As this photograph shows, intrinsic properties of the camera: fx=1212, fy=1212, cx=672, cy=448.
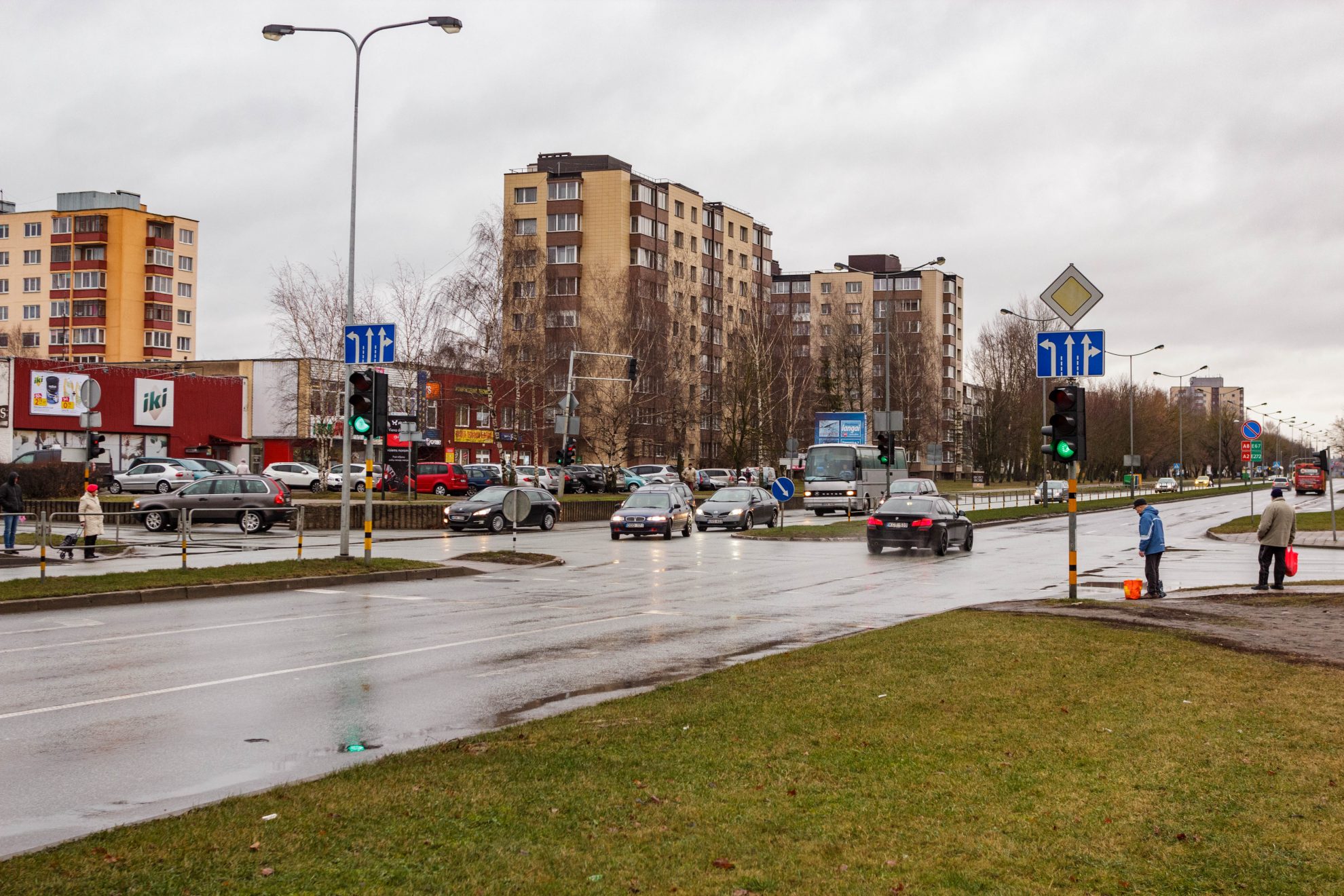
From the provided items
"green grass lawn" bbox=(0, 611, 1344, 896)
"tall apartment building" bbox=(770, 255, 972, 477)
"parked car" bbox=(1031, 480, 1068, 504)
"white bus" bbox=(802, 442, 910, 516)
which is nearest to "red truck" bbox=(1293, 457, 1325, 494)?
"tall apartment building" bbox=(770, 255, 972, 477)

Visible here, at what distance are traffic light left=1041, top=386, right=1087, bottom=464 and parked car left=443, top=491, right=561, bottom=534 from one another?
23.5 meters

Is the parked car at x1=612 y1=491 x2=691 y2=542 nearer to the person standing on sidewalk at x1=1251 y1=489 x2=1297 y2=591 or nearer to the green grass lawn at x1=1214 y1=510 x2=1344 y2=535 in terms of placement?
the green grass lawn at x1=1214 y1=510 x2=1344 y2=535

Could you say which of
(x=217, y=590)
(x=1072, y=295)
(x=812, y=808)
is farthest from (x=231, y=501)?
(x=812, y=808)

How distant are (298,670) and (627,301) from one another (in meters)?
69.0

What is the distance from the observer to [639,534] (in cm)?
3762

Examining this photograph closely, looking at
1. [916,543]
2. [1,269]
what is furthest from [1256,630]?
[1,269]

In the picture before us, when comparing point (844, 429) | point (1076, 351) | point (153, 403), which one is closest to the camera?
point (1076, 351)

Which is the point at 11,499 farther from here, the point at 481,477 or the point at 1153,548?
the point at 481,477

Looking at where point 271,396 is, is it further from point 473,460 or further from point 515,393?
point 515,393

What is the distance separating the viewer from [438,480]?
5997cm

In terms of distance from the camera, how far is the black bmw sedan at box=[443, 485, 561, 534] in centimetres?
3947

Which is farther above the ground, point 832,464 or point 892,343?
point 892,343

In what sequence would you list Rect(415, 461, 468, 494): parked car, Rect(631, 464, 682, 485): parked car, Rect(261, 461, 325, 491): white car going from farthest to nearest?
1. Rect(631, 464, 682, 485): parked car
2. Rect(261, 461, 325, 491): white car
3. Rect(415, 461, 468, 494): parked car

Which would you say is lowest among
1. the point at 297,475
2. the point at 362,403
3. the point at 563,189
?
the point at 297,475
